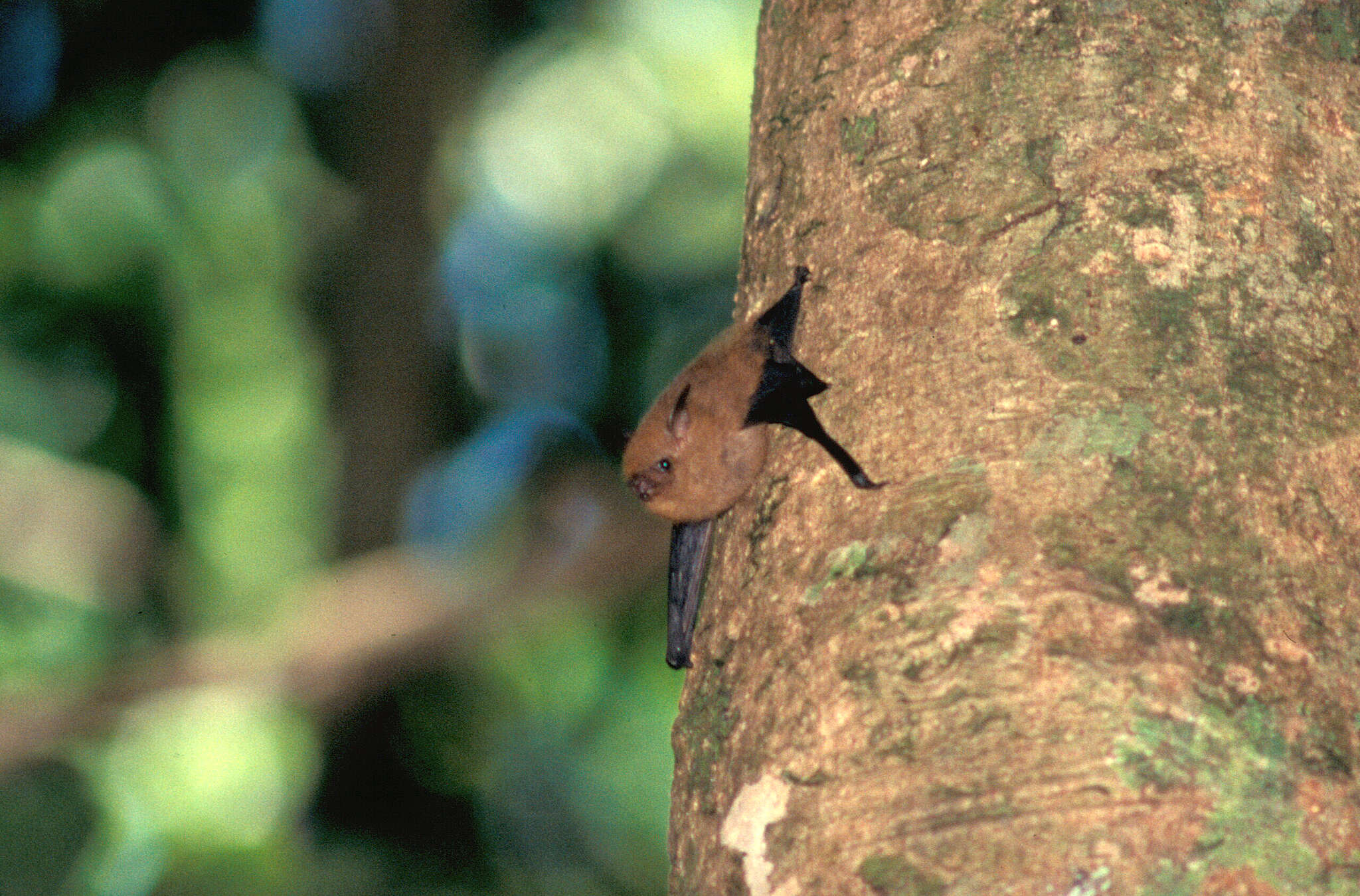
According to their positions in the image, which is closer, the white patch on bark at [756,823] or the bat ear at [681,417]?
the white patch on bark at [756,823]

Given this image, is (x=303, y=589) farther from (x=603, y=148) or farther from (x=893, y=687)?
(x=603, y=148)

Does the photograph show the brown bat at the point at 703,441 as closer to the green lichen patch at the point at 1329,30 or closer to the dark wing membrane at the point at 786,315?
the dark wing membrane at the point at 786,315

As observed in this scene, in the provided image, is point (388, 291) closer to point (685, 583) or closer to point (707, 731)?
point (685, 583)

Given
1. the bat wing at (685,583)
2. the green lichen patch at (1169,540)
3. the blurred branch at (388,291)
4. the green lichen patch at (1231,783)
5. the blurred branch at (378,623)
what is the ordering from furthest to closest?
the blurred branch at (388,291) → the blurred branch at (378,623) → the bat wing at (685,583) → the green lichen patch at (1169,540) → the green lichen patch at (1231,783)

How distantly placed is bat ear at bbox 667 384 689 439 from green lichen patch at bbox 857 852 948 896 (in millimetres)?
2143

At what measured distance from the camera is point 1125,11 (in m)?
3.08

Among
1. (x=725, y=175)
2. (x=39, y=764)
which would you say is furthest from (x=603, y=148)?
(x=39, y=764)

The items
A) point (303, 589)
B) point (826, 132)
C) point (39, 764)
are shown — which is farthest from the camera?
point (39, 764)

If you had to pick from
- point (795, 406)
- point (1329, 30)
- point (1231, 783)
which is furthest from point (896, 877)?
point (1329, 30)

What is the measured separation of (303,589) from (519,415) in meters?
4.12

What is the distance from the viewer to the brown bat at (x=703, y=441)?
3.56 meters

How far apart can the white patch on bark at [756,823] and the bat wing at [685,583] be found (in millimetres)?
1601

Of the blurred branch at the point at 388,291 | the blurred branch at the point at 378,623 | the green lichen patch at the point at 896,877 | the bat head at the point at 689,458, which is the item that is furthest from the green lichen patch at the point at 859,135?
the blurred branch at the point at 388,291

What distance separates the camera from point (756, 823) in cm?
260
